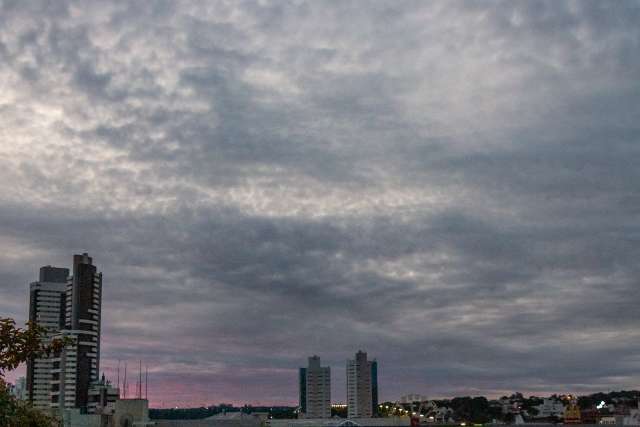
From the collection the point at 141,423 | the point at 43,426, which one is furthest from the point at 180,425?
the point at 43,426

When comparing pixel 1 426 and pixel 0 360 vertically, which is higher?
pixel 0 360

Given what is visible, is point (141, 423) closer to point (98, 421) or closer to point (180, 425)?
point (98, 421)

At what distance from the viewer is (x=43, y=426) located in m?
35.1

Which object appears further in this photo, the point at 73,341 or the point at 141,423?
the point at 141,423

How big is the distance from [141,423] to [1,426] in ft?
519

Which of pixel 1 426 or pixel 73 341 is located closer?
pixel 1 426

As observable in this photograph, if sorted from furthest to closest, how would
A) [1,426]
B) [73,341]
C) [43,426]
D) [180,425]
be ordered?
[180,425] < [43,426] < [73,341] < [1,426]

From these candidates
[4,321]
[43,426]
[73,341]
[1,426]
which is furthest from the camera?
[43,426]

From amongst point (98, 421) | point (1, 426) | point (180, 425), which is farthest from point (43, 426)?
point (180, 425)

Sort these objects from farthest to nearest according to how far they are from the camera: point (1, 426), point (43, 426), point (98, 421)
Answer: point (98, 421)
point (43, 426)
point (1, 426)

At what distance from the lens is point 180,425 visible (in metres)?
199

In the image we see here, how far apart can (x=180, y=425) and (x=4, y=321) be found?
179m

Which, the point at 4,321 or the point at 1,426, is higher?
the point at 4,321

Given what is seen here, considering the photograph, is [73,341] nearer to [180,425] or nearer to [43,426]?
[43,426]
